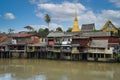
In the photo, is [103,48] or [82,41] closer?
[103,48]

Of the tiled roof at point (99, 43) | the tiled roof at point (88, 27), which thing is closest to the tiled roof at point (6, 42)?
the tiled roof at point (88, 27)

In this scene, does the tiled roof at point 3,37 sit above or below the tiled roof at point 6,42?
above

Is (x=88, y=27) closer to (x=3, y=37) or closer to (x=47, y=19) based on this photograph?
(x=47, y=19)

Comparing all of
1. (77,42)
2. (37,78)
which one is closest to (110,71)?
(37,78)

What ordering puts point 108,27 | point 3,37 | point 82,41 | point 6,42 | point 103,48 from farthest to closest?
point 3,37 < point 6,42 < point 108,27 < point 82,41 < point 103,48

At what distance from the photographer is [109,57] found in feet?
151

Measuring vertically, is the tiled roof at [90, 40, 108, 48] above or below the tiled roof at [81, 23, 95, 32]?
below

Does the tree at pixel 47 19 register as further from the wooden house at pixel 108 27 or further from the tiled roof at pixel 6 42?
the wooden house at pixel 108 27

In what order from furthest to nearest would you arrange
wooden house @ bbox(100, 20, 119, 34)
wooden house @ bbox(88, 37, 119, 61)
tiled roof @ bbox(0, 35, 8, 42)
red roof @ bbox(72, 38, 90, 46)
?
tiled roof @ bbox(0, 35, 8, 42) → wooden house @ bbox(100, 20, 119, 34) → red roof @ bbox(72, 38, 90, 46) → wooden house @ bbox(88, 37, 119, 61)

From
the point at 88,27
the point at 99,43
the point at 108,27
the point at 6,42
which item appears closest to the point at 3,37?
the point at 6,42

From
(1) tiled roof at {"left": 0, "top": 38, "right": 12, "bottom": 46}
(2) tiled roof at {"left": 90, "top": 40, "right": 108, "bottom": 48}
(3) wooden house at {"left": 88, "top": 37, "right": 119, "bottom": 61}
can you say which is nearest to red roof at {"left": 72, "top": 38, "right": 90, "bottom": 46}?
(3) wooden house at {"left": 88, "top": 37, "right": 119, "bottom": 61}

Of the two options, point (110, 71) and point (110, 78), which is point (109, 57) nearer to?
point (110, 71)

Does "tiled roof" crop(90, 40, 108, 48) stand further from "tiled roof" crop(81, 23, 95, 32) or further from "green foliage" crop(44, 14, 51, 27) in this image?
"green foliage" crop(44, 14, 51, 27)

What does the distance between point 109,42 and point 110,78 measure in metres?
19.3
